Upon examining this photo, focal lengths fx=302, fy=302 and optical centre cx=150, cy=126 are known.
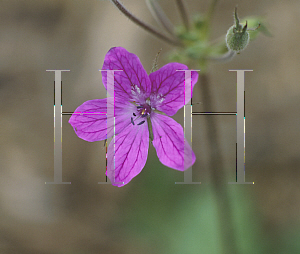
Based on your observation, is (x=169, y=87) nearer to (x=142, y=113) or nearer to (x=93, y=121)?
(x=142, y=113)

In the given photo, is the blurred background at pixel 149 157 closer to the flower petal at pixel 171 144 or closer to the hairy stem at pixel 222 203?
the hairy stem at pixel 222 203

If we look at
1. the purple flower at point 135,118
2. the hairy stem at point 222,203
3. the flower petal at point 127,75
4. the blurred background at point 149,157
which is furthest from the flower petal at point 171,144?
the blurred background at point 149,157

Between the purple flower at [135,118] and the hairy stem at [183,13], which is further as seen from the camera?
the hairy stem at [183,13]

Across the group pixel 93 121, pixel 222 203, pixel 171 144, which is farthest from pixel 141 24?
pixel 222 203

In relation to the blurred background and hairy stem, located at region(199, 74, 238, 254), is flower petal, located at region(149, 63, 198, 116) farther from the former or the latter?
the blurred background

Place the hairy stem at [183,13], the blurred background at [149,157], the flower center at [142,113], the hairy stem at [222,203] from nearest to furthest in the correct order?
the flower center at [142,113] < the hairy stem at [183,13] < the hairy stem at [222,203] < the blurred background at [149,157]

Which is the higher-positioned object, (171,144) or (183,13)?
(183,13)
